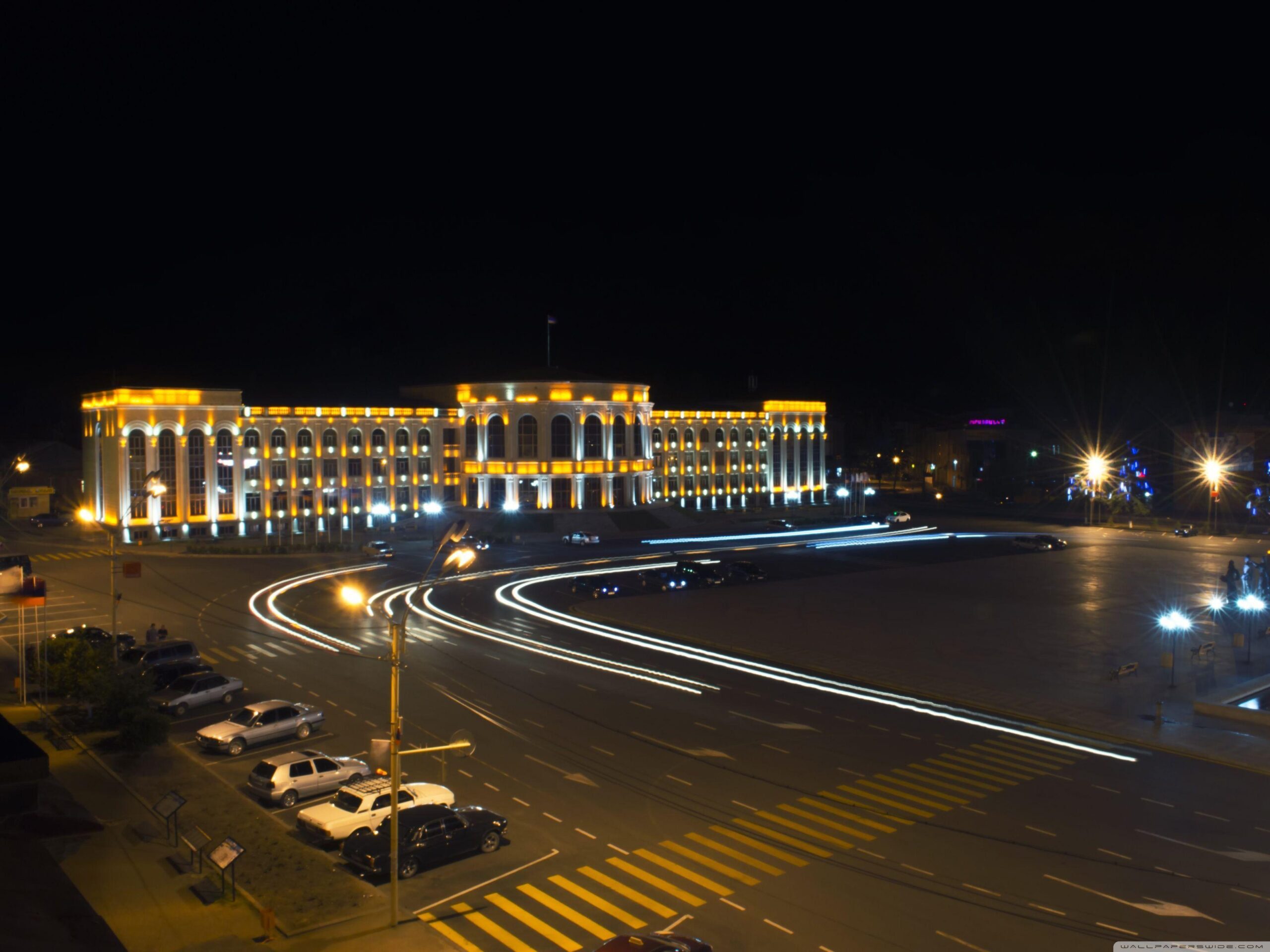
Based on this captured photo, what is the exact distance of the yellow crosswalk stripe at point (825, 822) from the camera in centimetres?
2227

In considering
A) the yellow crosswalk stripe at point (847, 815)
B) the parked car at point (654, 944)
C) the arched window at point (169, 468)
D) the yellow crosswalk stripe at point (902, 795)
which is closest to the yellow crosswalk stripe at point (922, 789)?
the yellow crosswalk stripe at point (902, 795)

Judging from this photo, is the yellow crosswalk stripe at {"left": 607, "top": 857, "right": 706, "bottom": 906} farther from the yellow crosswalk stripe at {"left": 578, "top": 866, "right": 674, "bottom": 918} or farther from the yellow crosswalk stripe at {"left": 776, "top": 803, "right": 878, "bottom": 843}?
the yellow crosswalk stripe at {"left": 776, "top": 803, "right": 878, "bottom": 843}

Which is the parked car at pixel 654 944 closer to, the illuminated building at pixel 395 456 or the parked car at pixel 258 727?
the parked car at pixel 258 727

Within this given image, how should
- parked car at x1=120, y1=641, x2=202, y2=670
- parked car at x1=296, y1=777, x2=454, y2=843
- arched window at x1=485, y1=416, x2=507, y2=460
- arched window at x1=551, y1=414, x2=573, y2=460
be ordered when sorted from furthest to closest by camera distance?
arched window at x1=485, y1=416, x2=507, y2=460 → arched window at x1=551, y1=414, x2=573, y2=460 → parked car at x1=120, y1=641, x2=202, y2=670 → parked car at x1=296, y1=777, x2=454, y2=843

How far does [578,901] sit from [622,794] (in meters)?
5.94

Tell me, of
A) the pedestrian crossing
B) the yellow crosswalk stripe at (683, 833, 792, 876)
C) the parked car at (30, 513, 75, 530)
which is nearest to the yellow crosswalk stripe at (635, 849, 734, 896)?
the pedestrian crossing

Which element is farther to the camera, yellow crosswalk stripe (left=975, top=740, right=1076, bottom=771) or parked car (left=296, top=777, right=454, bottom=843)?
yellow crosswalk stripe (left=975, top=740, right=1076, bottom=771)

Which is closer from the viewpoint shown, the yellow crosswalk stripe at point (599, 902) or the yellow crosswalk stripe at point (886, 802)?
the yellow crosswalk stripe at point (599, 902)

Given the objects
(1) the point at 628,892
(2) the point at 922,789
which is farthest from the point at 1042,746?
(1) the point at 628,892

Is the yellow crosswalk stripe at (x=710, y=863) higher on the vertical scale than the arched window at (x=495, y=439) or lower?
lower

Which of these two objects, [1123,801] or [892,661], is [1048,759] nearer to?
[1123,801]

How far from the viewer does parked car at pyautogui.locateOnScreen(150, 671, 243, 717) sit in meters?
32.9

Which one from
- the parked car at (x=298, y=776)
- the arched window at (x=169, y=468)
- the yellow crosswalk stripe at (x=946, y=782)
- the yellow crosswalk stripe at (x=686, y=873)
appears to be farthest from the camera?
the arched window at (x=169, y=468)

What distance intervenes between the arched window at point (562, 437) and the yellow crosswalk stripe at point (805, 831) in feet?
243
